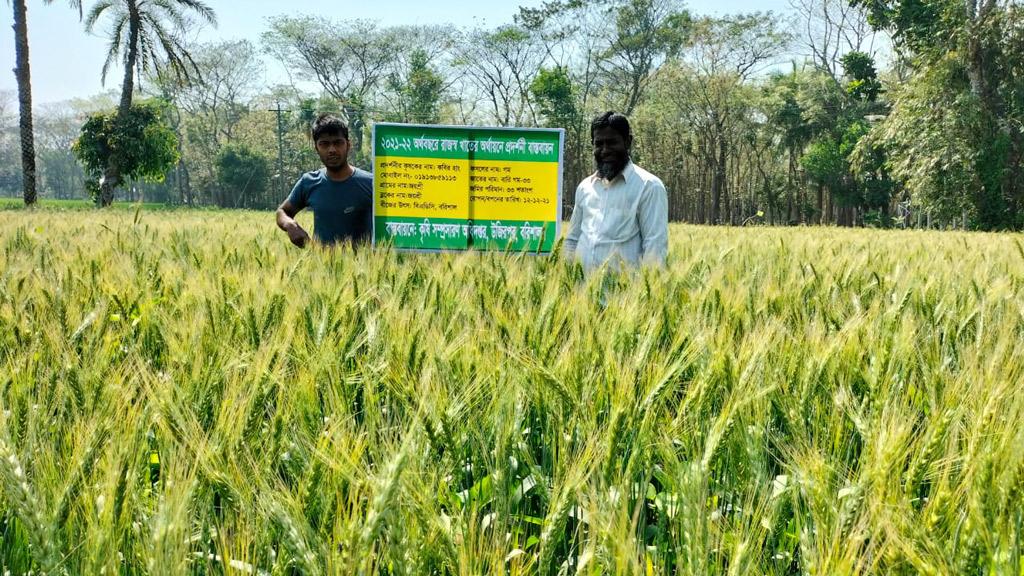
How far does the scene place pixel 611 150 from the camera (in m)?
3.39

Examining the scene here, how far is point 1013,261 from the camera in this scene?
3.54 meters

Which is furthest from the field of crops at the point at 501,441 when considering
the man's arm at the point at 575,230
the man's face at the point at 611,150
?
the man's arm at the point at 575,230

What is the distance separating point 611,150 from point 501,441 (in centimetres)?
270

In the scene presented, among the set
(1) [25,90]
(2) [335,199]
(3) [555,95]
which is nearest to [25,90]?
(1) [25,90]

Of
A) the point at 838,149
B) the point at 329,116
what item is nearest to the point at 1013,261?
the point at 329,116

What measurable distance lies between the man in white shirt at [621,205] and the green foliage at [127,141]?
2255 centimetres

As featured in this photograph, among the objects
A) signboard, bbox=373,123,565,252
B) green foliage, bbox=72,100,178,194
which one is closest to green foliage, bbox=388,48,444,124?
green foliage, bbox=72,100,178,194

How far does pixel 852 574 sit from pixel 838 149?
38.3 metres

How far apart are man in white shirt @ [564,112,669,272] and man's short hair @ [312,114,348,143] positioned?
1.56m

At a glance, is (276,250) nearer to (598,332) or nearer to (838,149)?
(598,332)

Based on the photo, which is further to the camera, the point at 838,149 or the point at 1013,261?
the point at 838,149

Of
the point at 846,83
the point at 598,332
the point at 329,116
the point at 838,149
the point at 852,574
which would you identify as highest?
the point at 846,83

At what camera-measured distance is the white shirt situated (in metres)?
3.33

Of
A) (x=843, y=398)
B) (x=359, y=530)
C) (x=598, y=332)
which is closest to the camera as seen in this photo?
(x=359, y=530)
